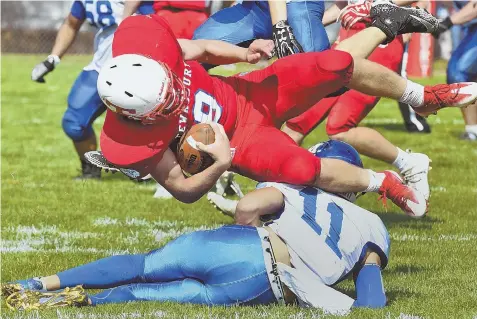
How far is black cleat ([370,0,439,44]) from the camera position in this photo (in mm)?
4812

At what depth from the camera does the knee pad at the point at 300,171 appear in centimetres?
428

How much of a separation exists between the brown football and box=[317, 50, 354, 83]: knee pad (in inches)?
23.3

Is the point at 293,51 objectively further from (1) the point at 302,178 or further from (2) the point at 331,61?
(1) the point at 302,178

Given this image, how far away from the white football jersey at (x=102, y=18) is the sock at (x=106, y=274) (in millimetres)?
4179

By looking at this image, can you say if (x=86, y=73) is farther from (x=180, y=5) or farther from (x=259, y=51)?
(x=259, y=51)

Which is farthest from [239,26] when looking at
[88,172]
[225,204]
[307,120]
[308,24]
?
[88,172]

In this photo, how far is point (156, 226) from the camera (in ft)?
19.7

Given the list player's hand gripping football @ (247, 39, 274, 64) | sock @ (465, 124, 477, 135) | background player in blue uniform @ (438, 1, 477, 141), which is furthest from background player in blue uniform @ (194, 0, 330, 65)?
sock @ (465, 124, 477, 135)

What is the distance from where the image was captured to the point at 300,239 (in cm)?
400

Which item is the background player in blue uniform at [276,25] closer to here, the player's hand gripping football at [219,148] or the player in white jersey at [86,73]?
the player's hand gripping football at [219,148]

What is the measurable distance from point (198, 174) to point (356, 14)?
1.35 meters

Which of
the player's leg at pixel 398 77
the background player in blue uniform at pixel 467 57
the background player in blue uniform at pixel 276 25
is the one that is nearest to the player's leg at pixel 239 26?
the background player in blue uniform at pixel 276 25

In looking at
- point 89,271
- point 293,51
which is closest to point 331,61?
point 293,51

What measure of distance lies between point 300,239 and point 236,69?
15.3 meters
